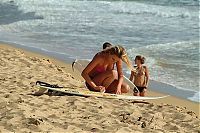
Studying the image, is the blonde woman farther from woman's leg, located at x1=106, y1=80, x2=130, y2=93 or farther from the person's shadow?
the person's shadow

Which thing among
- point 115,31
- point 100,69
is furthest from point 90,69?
point 115,31

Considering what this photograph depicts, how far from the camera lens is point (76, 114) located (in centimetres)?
589

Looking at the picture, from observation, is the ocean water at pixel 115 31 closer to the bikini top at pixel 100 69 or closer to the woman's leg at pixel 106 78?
the woman's leg at pixel 106 78

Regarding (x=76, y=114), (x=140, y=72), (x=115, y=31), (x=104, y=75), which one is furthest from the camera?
(x=115, y=31)

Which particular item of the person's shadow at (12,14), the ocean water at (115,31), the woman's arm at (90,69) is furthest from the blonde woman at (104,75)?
the person's shadow at (12,14)

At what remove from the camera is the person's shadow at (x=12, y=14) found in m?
19.3

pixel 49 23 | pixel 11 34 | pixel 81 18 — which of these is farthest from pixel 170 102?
pixel 81 18

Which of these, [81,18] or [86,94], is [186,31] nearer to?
[81,18]

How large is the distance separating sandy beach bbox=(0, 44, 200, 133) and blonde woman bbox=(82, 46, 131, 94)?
0.20m

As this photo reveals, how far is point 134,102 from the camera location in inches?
281

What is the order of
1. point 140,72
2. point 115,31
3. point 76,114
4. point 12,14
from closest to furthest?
point 76,114 < point 140,72 < point 115,31 < point 12,14

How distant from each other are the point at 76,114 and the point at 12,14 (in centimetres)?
1614

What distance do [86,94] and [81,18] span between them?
1374cm

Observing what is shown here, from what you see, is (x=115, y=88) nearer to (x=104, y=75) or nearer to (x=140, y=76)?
(x=104, y=75)
